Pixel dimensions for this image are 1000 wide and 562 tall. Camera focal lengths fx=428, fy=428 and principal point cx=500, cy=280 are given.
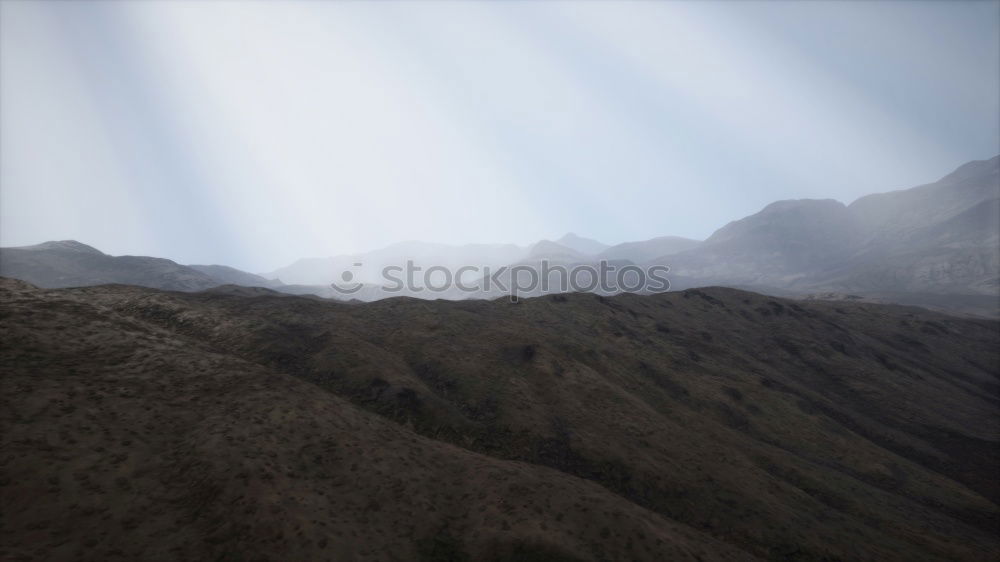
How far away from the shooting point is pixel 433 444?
28.8 meters

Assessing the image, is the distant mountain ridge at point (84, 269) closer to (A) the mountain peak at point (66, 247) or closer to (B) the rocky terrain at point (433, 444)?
(A) the mountain peak at point (66, 247)

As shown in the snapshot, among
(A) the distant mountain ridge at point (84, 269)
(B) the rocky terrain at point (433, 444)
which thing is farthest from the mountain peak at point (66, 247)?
(B) the rocky terrain at point (433, 444)

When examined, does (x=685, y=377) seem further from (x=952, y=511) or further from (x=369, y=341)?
(x=369, y=341)

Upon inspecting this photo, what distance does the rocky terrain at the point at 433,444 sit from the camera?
1817 cm

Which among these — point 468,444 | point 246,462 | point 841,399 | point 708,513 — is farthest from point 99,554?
point 841,399

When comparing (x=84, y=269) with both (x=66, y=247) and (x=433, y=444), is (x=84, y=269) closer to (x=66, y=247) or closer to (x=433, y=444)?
(x=66, y=247)

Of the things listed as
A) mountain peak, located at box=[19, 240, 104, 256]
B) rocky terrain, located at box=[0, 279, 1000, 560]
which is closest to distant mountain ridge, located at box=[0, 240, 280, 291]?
mountain peak, located at box=[19, 240, 104, 256]

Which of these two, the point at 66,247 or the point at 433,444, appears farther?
the point at 66,247

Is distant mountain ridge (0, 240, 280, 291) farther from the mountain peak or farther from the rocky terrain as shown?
the rocky terrain

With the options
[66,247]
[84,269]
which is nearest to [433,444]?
[84,269]

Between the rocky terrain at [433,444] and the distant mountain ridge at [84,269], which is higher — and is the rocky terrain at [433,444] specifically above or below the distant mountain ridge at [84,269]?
below

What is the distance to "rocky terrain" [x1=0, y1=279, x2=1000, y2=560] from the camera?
18.2 m

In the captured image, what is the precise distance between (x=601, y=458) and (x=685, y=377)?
24216 millimetres

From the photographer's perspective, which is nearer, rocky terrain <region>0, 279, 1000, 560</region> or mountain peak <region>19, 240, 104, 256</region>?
rocky terrain <region>0, 279, 1000, 560</region>
